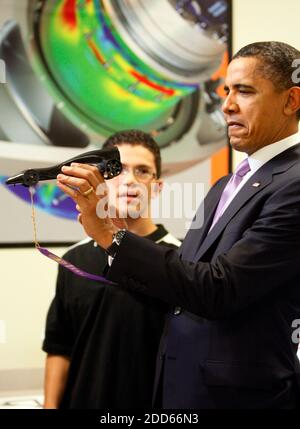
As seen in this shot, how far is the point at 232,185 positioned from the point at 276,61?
0.29 m

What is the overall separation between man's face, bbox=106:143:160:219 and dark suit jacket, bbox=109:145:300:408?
43 centimetres

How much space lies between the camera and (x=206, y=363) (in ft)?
3.77

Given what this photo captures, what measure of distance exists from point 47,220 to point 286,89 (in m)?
1.14

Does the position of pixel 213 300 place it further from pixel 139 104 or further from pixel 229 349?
pixel 139 104

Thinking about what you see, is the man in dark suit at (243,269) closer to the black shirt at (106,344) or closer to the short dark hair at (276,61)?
the short dark hair at (276,61)

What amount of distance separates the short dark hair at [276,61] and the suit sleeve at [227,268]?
25cm

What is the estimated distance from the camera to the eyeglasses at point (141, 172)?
5.38ft

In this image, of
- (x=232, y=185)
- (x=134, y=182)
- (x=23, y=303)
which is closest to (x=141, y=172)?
(x=134, y=182)

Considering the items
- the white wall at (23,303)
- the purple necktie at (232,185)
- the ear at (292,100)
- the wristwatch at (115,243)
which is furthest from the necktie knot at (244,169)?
the white wall at (23,303)

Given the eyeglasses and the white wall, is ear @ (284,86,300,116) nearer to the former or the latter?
the eyeglasses

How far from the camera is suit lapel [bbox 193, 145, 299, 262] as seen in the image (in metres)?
1.19

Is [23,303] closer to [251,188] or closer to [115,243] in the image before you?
[115,243]

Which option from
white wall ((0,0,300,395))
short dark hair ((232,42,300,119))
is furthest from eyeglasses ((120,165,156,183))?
white wall ((0,0,300,395))
